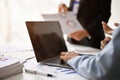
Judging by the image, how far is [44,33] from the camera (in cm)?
126

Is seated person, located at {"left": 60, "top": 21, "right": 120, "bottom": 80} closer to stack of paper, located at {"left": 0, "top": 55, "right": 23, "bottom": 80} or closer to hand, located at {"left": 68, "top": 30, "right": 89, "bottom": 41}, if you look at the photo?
stack of paper, located at {"left": 0, "top": 55, "right": 23, "bottom": 80}

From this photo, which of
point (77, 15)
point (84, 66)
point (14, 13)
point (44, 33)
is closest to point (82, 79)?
point (84, 66)

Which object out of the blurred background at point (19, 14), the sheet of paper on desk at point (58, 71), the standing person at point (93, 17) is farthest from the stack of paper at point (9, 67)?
the blurred background at point (19, 14)

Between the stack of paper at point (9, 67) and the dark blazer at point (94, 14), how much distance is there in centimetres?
77

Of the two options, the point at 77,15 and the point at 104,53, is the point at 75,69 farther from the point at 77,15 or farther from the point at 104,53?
the point at 77,15

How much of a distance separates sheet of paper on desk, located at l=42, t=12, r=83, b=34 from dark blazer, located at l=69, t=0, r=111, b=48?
0.23ft

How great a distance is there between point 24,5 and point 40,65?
166cm

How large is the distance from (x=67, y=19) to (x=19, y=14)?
1.23 m

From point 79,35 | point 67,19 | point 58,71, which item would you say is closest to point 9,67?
point 58,71

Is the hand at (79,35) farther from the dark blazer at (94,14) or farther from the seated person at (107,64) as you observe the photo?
the seated person at (107,64)

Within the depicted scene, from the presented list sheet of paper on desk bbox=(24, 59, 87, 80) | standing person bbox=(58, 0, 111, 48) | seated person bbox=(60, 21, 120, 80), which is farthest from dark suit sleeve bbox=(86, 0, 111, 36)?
seated person bbox=(60, 21, 120, 80)

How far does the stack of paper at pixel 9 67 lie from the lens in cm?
94

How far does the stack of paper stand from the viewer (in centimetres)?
94

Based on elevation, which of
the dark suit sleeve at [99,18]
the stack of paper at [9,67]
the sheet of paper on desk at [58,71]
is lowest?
the sheet of paper on desk at [58,71]
